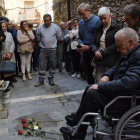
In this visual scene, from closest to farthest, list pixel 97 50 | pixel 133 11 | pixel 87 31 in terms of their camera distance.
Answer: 1. pixel 133 11
2. pixel 97 50
3. pixel 87 31

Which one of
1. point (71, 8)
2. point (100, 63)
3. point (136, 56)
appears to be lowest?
point (100, 63)

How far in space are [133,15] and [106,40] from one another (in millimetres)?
673

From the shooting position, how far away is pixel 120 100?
243 cm

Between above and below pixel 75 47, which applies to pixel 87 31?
above

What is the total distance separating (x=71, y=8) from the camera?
1234 centimetres

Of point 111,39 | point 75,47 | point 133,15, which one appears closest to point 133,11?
point 133,15

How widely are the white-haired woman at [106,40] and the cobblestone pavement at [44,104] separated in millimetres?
1046

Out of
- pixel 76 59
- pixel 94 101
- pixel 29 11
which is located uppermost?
pixel 29 11

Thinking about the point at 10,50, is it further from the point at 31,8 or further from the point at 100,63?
the point at 31,8

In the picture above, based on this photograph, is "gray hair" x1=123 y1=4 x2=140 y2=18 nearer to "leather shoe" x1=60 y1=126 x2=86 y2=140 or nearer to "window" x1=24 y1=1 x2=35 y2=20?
"leather shoe" x1=60 y1=126 x2=86 y2=140

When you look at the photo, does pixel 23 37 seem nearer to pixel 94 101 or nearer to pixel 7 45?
pixel 7 45

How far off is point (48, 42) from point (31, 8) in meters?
28.2

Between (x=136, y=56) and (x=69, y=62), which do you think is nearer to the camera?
Result: (x=136, y=56)

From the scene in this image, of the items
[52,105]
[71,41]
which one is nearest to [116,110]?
[52,105]
